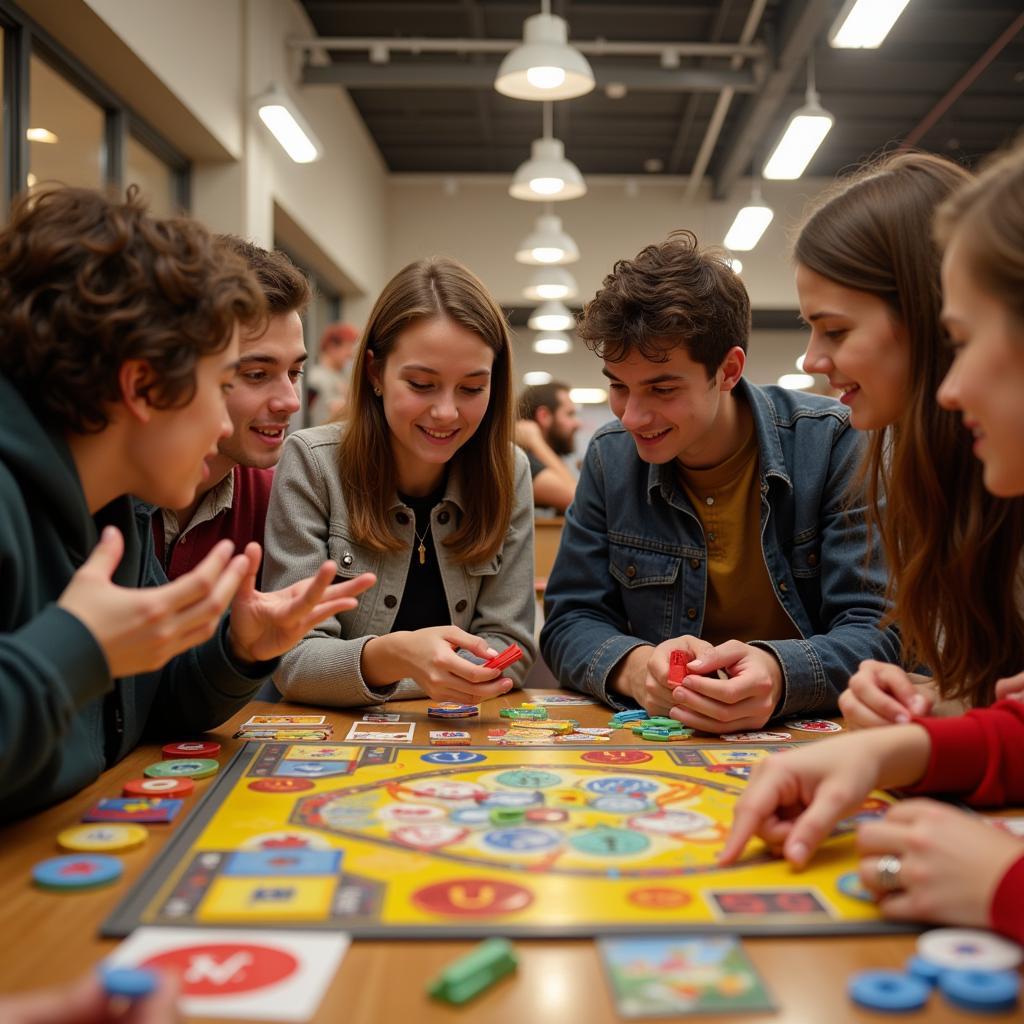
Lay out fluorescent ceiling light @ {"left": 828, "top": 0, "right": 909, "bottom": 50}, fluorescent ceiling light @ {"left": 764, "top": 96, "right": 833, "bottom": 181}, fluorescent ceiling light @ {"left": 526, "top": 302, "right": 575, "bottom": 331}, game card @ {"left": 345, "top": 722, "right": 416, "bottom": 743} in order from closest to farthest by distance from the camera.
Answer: game card @ {"left": 345, "top": 722, "right": 416, "bottom": 743}, fluorescent ceiling light @ {"left": 828, "top": 0, "right": 909, "bottom": 50}, fluorescent ceiling light @ {"left": 764, "top": 96, "right": 833, "bottom": 181}, fluorescent ceiling light @ {"left": 526, "top": 302, "right": 575, "bottom": 331}

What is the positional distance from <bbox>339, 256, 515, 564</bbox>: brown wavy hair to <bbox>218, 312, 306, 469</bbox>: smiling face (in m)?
Answer: 0.14

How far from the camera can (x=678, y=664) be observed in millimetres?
1567

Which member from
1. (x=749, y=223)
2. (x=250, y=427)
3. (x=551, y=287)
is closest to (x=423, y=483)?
(x=250, y=427)

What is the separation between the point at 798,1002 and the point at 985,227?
0.69 m

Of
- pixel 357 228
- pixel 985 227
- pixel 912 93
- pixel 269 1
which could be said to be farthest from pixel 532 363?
pixel 985 227

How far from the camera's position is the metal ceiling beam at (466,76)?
657cm

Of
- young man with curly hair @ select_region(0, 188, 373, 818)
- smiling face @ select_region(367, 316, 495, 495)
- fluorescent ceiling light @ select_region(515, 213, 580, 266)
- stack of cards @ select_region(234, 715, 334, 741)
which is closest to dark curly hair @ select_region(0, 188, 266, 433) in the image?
young man with curly hair @ select_region(0, 188, 373, 818)

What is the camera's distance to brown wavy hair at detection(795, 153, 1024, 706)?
1.41m

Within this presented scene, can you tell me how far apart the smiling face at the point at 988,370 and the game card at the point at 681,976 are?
0.52 meters

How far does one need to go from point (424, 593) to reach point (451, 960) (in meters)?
1.23

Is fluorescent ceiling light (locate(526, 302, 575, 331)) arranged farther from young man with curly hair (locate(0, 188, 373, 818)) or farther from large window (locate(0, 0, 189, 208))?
young man with curly hair (locate(0, 188, 373, 818))

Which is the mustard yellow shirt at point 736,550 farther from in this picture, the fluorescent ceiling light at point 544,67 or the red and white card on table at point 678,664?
the fluorescent ceiling light at point 544,67

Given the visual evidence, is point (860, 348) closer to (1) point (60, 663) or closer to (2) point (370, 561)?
(2) point (370, 561)

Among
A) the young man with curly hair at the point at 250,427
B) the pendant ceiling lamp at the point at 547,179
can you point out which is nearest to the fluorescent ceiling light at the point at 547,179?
the pendant ceiling lamp at the point at 547,179
